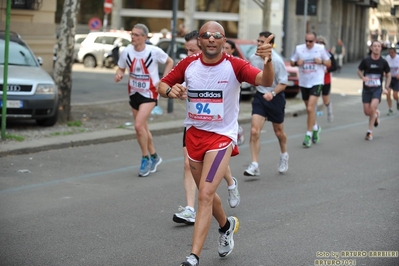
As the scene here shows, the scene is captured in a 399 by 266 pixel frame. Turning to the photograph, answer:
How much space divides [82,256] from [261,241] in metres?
1.63

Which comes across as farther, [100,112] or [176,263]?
[100,112]

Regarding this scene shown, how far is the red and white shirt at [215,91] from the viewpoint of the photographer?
6535 millimetres

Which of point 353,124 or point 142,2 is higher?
point 142,2

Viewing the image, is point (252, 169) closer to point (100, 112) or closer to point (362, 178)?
point (362, 178)

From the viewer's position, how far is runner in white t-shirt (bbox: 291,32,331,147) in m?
14.6

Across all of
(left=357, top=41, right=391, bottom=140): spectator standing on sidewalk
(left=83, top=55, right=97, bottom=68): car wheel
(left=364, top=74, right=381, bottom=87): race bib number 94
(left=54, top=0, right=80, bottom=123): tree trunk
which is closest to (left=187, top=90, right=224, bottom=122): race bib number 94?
(left=54, top=0, right=80, bottom=123): tree trunk

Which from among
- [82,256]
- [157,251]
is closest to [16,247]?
[82,256]

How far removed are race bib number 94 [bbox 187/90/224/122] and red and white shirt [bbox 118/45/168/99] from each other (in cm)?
442

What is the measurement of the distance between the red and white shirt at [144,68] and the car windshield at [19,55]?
5.21 meters

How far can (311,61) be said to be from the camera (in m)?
14.7

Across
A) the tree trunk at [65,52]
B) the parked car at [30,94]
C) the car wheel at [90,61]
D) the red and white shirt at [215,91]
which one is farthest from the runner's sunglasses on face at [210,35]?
the car wheel at [90,61]

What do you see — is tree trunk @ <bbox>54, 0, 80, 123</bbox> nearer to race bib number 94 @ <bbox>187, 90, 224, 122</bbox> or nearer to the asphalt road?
the asphalt road

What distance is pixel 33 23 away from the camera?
22328 millimetres

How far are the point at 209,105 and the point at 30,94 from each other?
27.8ft
